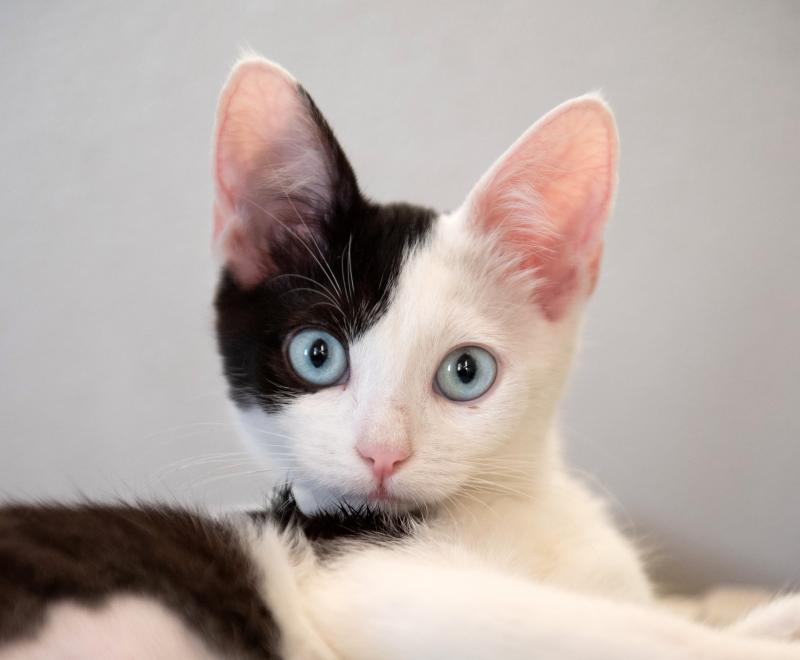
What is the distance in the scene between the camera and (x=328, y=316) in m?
0.80

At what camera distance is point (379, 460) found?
701 mm

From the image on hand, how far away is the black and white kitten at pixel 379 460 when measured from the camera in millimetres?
574

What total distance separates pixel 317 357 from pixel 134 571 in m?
0.30

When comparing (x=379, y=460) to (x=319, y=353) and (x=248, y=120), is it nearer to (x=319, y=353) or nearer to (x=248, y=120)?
(x=319, y=353)

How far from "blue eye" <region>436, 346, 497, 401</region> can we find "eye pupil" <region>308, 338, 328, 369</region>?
136 mm

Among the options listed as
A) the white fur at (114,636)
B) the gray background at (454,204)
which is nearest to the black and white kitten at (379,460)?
the white fur at (114,636)

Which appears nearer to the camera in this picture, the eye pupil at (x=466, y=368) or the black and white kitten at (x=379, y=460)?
the black and white kitten at (x=379, y=460)

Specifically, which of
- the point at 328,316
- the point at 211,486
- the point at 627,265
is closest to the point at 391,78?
the point at 627,265

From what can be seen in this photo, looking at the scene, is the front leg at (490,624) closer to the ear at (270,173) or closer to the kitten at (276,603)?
the kitten at (276,603)

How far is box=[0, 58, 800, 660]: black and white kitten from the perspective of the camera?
1.88 ft

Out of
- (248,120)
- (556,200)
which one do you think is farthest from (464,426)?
(248,120)

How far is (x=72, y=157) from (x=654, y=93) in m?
1.32

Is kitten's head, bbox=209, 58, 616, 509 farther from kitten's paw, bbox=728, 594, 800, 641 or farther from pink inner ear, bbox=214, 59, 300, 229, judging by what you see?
kitten's paw, bbox=728, 594, 800, 641

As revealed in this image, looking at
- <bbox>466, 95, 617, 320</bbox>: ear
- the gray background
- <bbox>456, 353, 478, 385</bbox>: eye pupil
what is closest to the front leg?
<bbox>456, 353, 478, 385</bbox>: eye pupil
